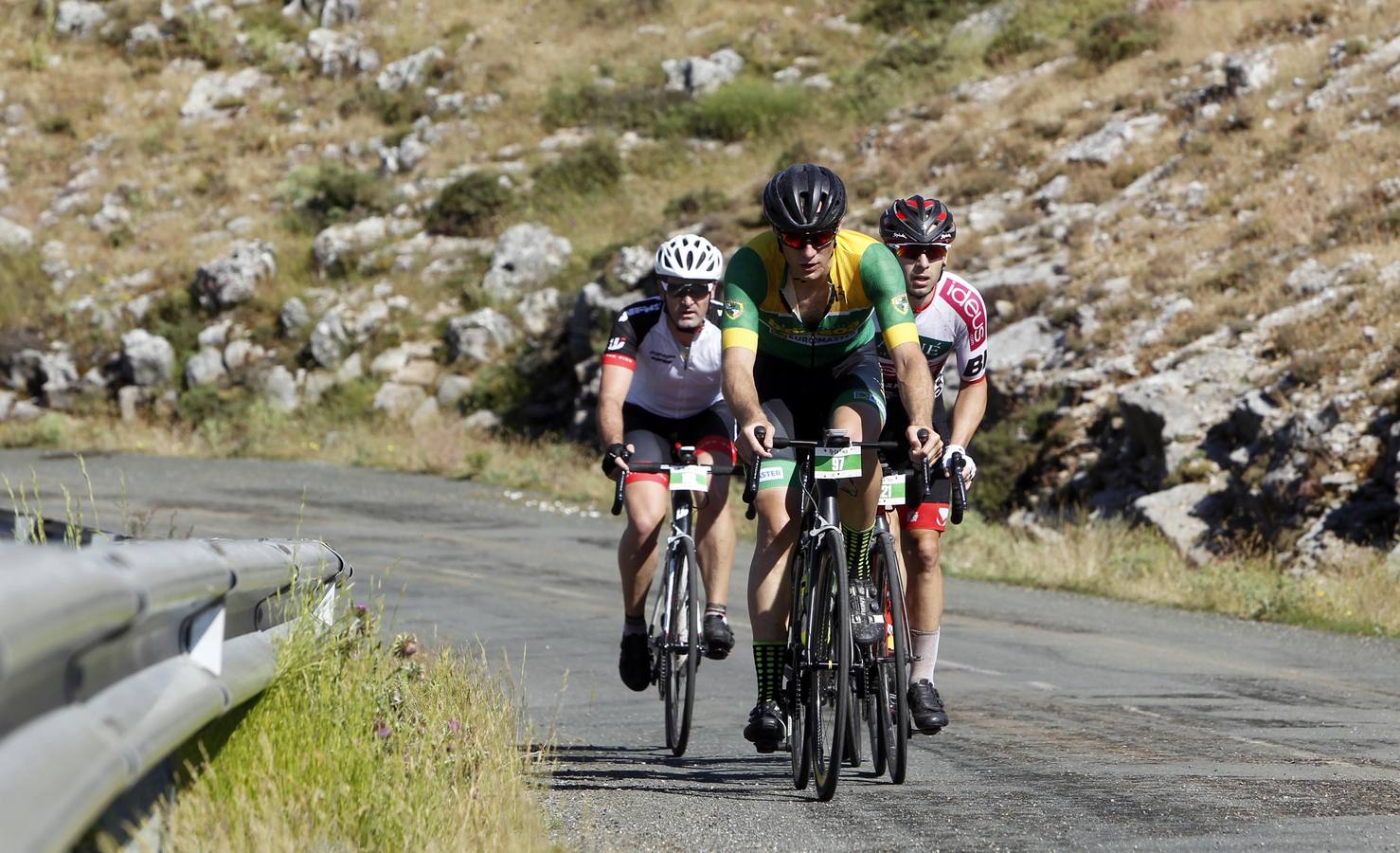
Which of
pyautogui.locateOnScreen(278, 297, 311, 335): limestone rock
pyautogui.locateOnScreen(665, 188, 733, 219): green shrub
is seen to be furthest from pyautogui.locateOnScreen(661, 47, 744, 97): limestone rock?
pyautogui.locateOnScreen(278, 297, 311, 335): limestone rock

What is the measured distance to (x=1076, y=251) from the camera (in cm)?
2738

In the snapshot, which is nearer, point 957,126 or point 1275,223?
point 1275,223

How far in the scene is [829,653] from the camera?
646cm

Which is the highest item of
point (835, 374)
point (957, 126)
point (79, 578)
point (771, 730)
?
point (957, 126)

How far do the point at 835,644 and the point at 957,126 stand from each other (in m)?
31.3

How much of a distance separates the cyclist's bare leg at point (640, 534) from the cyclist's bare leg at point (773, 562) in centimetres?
130

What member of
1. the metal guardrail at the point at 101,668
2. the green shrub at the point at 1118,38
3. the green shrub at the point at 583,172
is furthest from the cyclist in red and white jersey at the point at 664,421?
the green shrub at the point at 583,172

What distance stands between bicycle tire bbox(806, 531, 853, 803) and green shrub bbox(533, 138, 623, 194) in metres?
35.2

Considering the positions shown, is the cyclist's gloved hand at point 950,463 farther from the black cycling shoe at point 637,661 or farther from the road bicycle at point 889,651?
the black cycling shoe at point 637,661

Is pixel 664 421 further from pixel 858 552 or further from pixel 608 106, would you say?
pixel 608 106

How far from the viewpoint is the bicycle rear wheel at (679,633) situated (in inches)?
310

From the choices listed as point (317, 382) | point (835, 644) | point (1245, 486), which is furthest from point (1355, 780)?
point (317, 382)

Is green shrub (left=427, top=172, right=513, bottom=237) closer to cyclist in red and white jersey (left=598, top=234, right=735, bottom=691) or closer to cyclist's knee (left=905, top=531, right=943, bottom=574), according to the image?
cyclist in red and white jersey (left=598, top=234, right=735, bottom=691)

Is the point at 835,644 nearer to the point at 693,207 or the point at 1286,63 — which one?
the point at 1286,63
